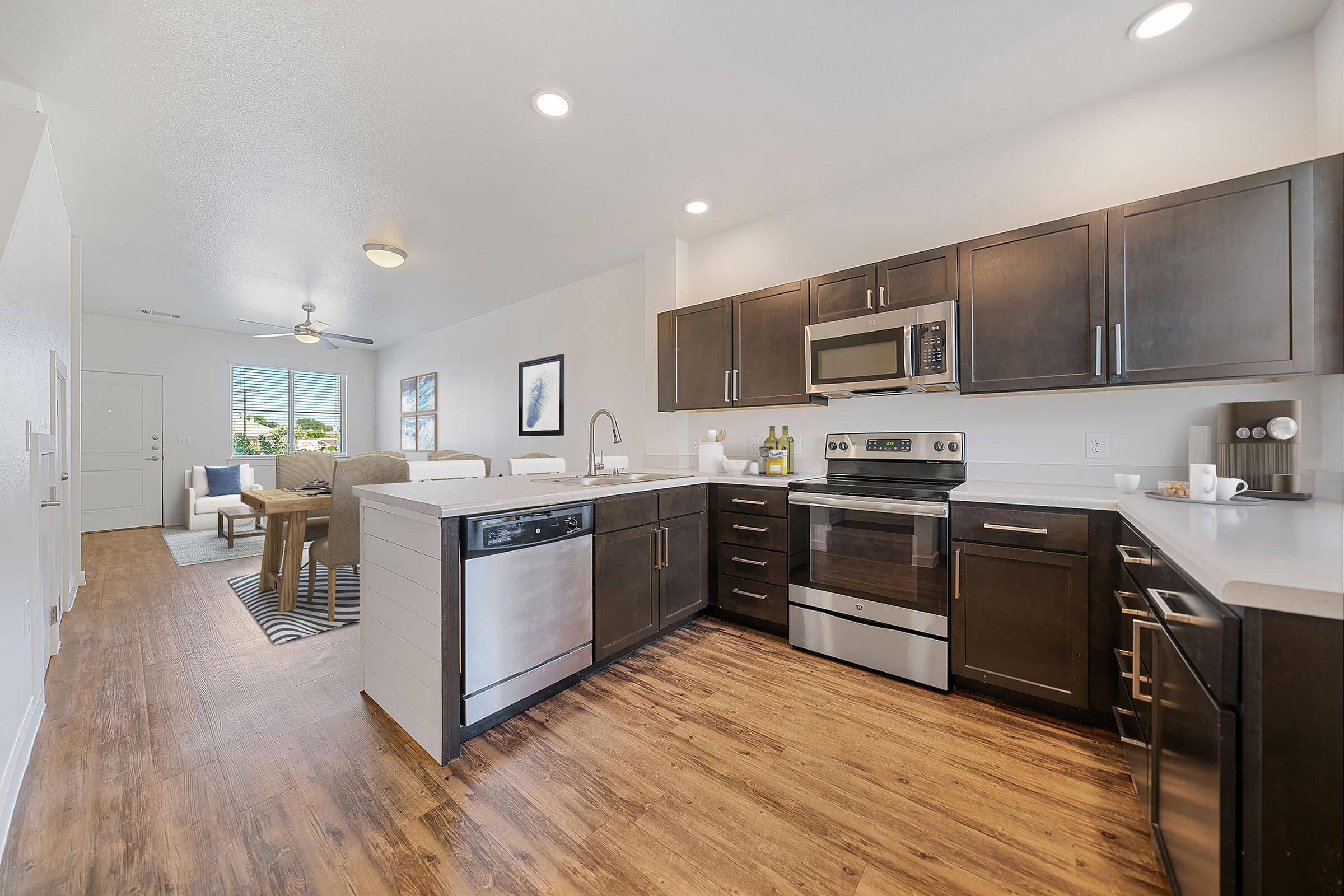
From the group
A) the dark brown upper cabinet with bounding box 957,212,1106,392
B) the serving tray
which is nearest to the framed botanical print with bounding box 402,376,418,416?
the dark brown upper cabinet with bounding box 957,212,1106,392

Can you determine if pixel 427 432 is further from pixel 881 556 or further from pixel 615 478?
pixel 881 556

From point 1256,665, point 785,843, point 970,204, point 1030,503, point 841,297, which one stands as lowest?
point 785,843

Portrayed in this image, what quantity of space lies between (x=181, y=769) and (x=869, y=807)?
2.30 metres

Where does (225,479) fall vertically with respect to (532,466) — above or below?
below

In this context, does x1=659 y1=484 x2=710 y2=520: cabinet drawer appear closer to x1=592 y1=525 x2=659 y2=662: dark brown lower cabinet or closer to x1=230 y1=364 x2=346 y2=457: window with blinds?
x1=592 y1=525 x2=659 y2=662: dark brown lower cabinet

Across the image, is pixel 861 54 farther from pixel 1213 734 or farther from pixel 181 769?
pixel 181 769

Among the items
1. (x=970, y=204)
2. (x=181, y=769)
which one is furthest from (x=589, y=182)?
(x=181, y=769)

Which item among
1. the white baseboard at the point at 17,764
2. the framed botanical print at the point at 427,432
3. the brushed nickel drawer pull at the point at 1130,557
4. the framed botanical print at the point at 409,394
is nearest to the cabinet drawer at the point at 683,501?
the brushed nickel drawer pull at the point at 1130,557

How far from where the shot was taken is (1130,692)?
5.06 ft

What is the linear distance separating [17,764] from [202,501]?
5.91 meters

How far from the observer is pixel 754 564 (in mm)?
2850

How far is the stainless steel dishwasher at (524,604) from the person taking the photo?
1.80 metres

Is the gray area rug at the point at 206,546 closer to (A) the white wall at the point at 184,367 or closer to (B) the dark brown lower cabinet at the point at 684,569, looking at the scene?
(A) the white wall at the point at 184,367

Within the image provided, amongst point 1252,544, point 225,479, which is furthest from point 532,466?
point 225,479
